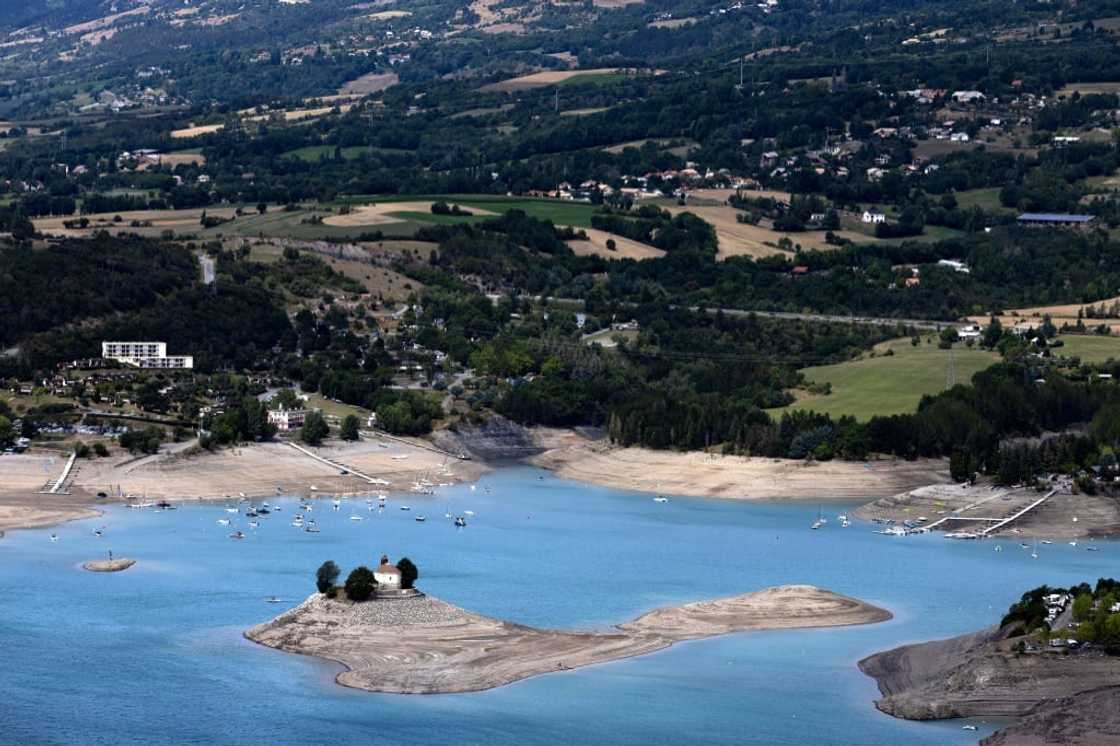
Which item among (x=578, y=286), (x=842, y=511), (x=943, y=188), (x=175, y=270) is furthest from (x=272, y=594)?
(x=943, y=188)

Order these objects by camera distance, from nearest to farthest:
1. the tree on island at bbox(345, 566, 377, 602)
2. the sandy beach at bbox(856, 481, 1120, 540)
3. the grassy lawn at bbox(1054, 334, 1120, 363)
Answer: the tree on island at bbox(345, 566, 377, 602) < the sandy beach at bbox(856, 481, 1120, 540) < the grassy lawn at bbox(1054, 334, 1120, 363)

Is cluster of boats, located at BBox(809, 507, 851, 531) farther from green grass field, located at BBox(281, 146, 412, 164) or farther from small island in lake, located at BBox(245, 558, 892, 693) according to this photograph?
green grass field, located at BBox(281, 146, 412, 164)

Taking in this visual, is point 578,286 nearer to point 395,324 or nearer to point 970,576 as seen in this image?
point 395,324

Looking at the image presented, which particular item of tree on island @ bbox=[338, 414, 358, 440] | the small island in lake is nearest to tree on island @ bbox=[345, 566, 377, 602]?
the small island in lake

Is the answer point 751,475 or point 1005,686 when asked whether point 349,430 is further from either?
point 1005,686

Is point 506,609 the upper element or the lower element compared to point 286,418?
upper

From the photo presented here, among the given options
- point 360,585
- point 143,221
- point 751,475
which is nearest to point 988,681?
point 360,585

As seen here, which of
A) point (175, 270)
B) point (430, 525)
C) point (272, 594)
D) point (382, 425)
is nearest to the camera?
point (272, 594)
